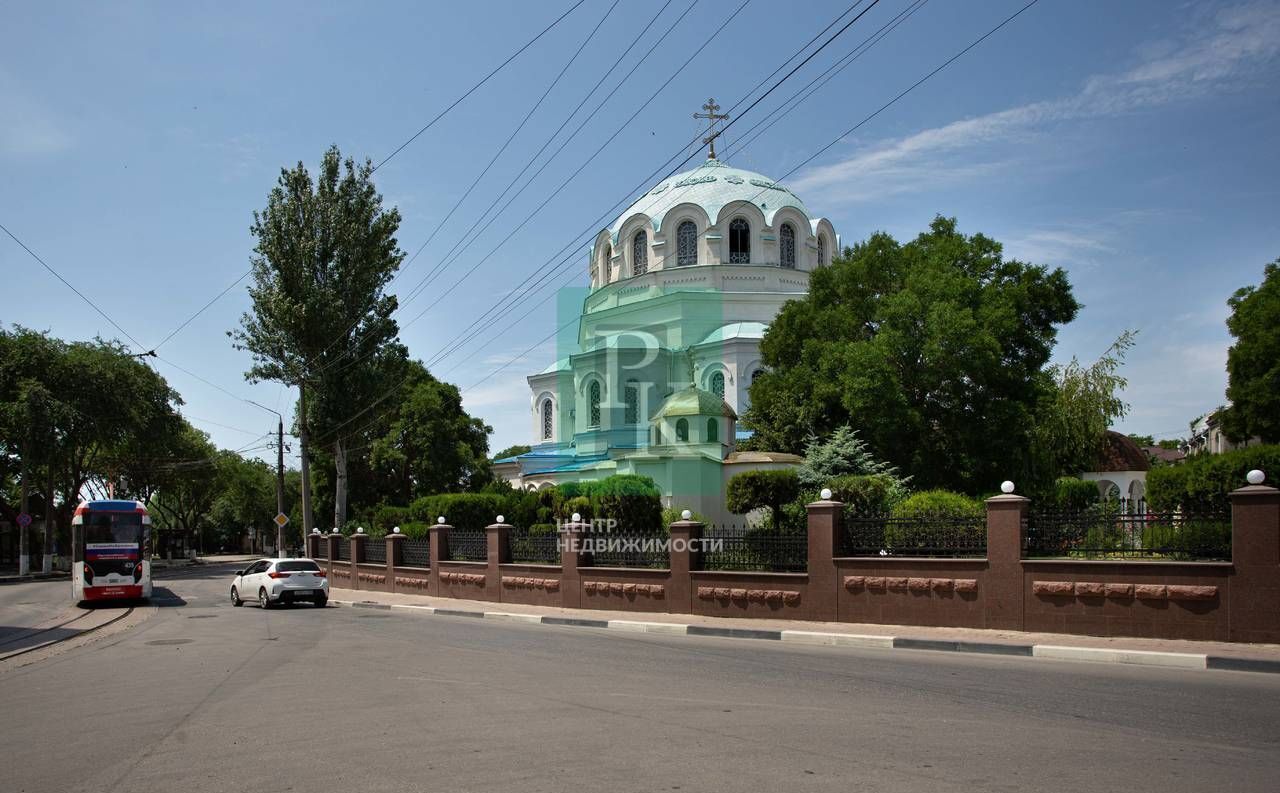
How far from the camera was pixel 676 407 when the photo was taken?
33.7 metres

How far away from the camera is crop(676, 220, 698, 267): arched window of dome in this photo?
46.8 meters

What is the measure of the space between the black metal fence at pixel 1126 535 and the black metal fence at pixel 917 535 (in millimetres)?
877

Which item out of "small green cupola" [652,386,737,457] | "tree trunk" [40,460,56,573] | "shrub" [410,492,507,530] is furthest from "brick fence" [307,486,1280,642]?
"tree trunk" [40,460,56,573]

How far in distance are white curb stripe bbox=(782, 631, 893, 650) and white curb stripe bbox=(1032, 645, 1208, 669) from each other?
2.03 meters

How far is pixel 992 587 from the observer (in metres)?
14.2

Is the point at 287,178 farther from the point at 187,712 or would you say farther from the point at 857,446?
the point at 187,712

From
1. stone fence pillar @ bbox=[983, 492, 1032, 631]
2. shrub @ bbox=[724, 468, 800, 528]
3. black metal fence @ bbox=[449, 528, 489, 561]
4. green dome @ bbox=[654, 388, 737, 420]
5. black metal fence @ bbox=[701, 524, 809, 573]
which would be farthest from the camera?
green dome @ bbox=[654, 388, 737, 420]

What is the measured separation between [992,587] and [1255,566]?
3323mm

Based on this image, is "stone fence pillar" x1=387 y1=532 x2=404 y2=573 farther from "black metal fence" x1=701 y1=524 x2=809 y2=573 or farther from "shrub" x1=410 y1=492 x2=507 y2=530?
"black metal fence" x1=701 y1=524 x2=809 y2=573

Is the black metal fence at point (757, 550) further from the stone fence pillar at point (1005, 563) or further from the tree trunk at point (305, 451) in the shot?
the tree trunk at point (305, 451)

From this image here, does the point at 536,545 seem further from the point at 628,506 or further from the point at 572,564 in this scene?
the point at 628,506

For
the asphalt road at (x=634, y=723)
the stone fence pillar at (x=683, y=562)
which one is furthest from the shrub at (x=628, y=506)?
the asphalt road at (x=634, y=723)

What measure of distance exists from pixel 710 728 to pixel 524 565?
15923 mm

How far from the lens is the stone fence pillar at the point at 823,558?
1603 cm
